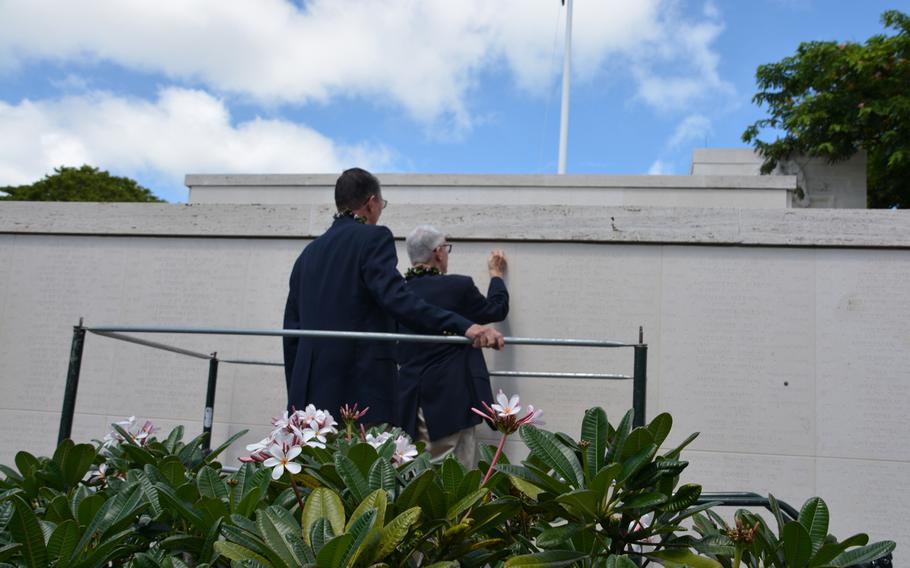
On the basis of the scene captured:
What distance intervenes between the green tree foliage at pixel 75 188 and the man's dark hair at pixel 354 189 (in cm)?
2421

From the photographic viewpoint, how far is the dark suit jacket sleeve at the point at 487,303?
4.13 m

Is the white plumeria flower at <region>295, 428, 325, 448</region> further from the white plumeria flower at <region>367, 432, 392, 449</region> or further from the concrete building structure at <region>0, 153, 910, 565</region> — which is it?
the concrete building structure at <region>0, 153, 910, 565</region>

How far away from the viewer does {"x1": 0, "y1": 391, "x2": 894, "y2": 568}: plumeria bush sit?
1151mm

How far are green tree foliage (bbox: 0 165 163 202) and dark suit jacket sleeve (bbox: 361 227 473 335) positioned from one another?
80.7 feet

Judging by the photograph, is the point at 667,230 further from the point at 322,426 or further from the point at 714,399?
the point at 322,426

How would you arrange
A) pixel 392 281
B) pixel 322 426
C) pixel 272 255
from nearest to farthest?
pixel 322 426
pixel 392 281
pixel 272 255

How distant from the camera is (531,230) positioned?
15.9 ft

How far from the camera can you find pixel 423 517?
1283mm

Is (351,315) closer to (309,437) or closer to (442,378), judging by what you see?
(442,378)

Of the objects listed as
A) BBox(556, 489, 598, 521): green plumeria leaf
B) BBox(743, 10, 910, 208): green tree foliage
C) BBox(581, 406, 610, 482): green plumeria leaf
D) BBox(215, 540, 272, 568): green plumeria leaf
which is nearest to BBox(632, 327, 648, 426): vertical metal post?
BBox(581, 406, 610, 482): green plumeria leaf

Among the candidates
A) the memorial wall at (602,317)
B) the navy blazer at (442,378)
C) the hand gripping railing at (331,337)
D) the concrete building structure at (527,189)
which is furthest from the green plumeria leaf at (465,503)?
the concrete building structure at (527,189)

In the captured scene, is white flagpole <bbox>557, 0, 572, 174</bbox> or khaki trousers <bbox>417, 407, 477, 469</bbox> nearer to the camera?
khaki trousers <bbox>417, 407, 477, 469</bbox>

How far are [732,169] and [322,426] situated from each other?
18535 millimetres

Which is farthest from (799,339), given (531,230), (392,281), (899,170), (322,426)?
(899,170)
